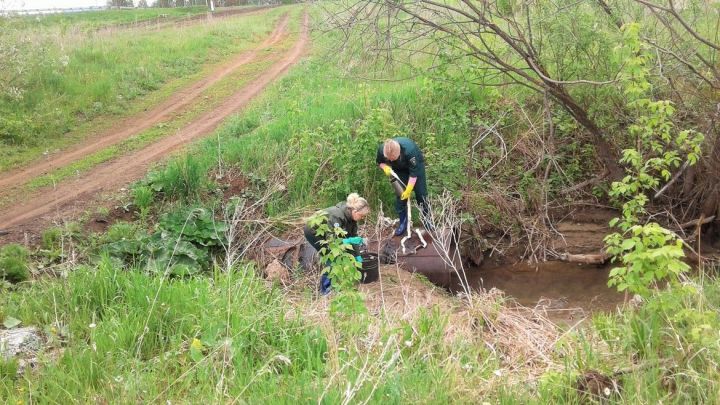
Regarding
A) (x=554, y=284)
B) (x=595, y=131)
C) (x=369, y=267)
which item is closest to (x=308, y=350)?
(x=369, y=267)

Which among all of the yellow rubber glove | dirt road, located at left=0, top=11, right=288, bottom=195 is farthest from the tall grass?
dirt road, located at left=0, top=11, right=288, bottom=195

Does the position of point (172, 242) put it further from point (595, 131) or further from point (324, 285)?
point (595, 131)

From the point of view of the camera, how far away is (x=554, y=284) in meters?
8.24

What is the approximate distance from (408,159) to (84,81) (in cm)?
950

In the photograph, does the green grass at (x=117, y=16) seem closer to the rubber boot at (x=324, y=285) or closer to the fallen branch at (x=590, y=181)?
the fallen branch at (x=590, y=181)

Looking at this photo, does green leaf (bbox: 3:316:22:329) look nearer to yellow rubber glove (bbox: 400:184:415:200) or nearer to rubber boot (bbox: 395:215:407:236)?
yellow rubber glove (bbox: 400:184:415:200)

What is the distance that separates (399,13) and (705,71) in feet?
13.1

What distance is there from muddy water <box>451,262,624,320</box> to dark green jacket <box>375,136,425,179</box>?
Result: 1.52m

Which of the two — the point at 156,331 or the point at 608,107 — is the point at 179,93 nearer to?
the point at 608,107

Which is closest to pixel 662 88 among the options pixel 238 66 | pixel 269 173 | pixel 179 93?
pixel 269 173

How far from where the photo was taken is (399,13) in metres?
7.99

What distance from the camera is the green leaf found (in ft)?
15.0

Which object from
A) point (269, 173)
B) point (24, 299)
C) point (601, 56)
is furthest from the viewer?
point (269, 173)

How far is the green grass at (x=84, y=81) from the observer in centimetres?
1160
